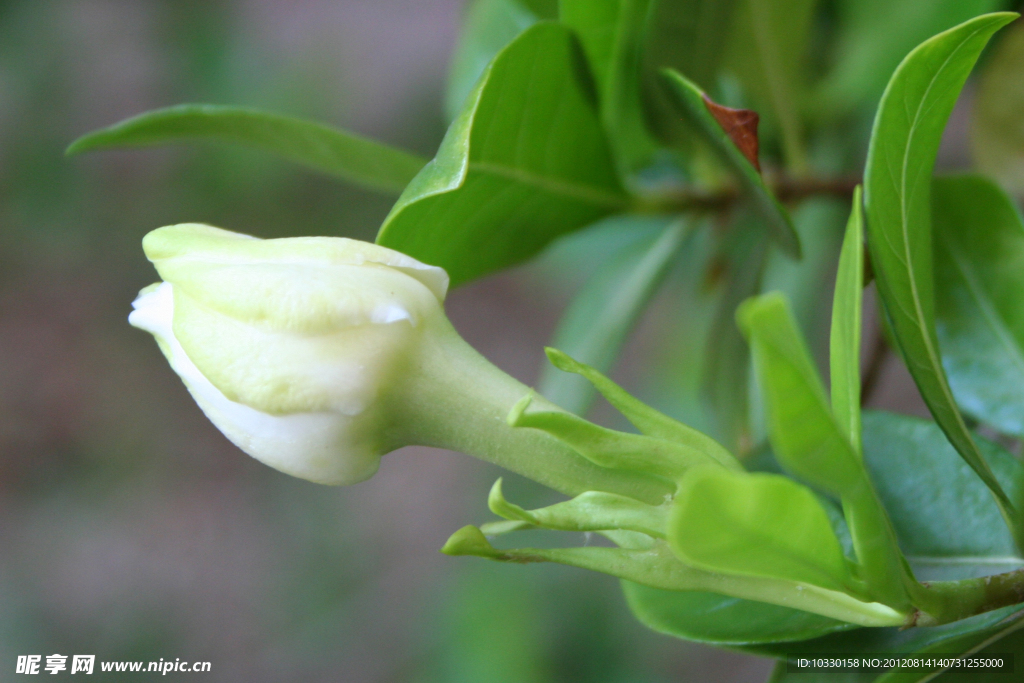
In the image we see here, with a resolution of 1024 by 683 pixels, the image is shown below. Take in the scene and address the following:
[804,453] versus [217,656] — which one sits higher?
[804,453]

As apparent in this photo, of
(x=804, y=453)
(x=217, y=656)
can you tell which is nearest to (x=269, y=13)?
(x=217, y=656)

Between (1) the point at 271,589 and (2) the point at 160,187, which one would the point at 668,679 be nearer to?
(1) the point at 271,589

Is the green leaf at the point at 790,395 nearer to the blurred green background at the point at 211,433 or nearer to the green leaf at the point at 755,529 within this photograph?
the green leaf at the point at 755,529

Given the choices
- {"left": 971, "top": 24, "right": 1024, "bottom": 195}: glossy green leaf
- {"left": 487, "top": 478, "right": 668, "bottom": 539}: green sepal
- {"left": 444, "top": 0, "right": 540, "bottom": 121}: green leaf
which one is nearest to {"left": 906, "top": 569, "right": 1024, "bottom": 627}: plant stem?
{"left": 487, "top": 478, "right": 668, "bottom": 539}: green sepal

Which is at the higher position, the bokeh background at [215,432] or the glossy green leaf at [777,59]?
the glossy green leaf at [777,59]

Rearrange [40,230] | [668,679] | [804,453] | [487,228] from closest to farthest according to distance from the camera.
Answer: [804,453]
[487,228]
[668,679]
[40,230]

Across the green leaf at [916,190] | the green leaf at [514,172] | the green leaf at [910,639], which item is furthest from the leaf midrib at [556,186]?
the green leaf at [910,639]

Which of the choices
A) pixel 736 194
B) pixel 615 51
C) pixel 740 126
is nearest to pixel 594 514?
pixel 740 126
